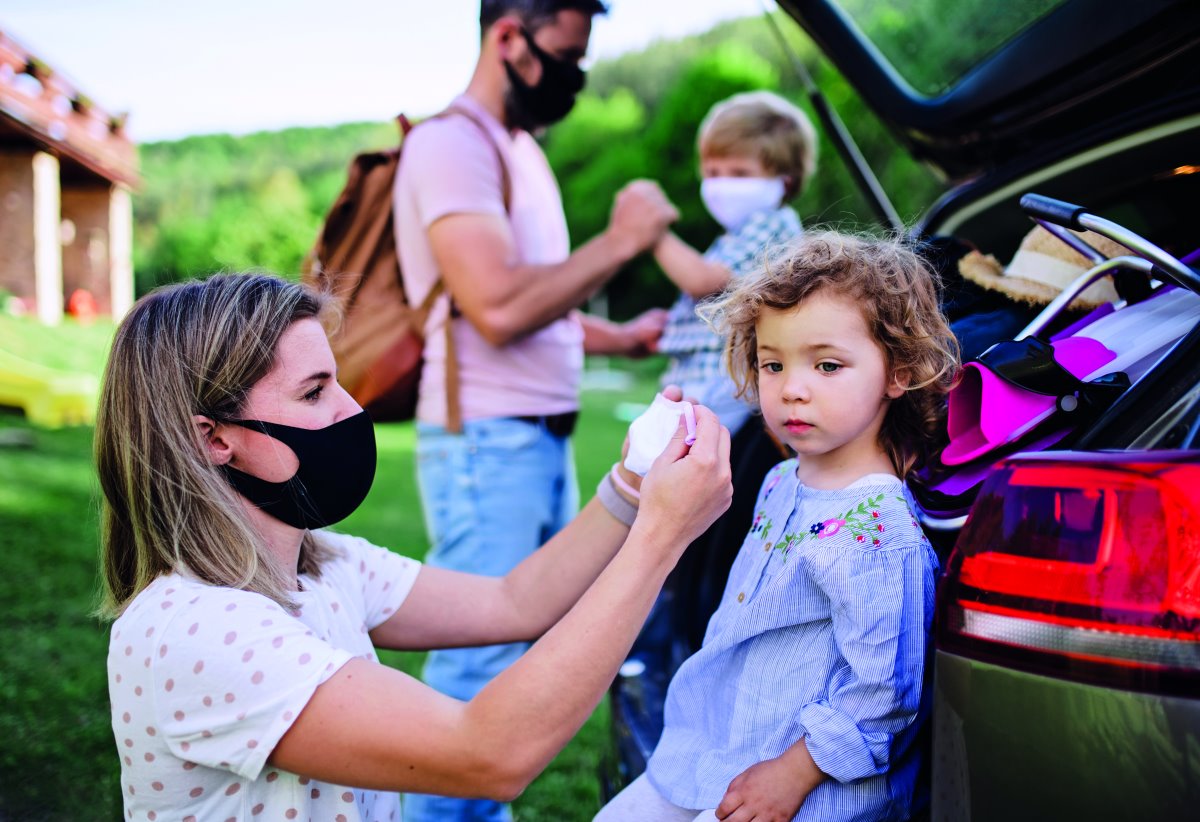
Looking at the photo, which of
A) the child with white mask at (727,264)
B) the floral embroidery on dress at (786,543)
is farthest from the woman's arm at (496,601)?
the child with white mask at (727,264)

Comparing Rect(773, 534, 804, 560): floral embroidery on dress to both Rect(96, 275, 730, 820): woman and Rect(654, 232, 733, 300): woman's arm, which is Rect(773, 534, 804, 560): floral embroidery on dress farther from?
Rect(654, 232, 733, 300): woman's arm

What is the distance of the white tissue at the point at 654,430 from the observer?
162cm

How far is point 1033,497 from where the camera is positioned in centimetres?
118

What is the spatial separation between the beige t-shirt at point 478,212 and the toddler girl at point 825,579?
43.1 inches

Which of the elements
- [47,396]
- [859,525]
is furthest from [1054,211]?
[47,396]

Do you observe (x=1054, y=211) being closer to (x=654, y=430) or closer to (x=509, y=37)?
(x=654, y=430)

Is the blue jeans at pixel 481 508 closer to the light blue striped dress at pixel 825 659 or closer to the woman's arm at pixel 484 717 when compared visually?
the light blue striped dress at pixel 825 659

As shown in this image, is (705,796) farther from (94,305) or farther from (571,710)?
(94,305)

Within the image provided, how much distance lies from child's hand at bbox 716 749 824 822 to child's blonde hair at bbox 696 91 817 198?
7.52ft

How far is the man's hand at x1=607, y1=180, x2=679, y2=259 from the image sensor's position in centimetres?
285

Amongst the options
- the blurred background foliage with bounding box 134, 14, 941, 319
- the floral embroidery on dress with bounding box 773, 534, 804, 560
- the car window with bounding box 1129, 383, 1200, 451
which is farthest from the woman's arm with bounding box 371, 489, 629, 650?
the blurred background foliage with bounding box 134, 14, 941, 319

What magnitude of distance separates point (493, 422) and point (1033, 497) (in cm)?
177

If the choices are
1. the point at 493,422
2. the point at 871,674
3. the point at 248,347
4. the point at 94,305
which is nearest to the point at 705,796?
the point at 871,674

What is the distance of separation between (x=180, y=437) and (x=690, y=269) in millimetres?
1851
